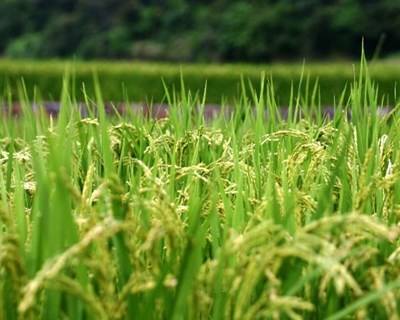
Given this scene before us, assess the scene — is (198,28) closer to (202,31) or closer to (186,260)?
(202,31)

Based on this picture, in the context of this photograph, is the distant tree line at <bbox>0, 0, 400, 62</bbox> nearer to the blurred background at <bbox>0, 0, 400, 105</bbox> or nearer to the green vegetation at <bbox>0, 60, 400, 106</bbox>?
the blurred background at <bbox>0, 0, 400, 105</bbox>

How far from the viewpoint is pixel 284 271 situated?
4.32ft

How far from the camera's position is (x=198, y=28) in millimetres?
48062

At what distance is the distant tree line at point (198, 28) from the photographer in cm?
4241

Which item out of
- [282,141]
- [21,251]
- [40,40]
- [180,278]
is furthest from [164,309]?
[40,40]

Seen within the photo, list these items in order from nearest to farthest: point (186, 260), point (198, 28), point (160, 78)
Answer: point (186, 260) → point (160, 78) → point (198, 28)

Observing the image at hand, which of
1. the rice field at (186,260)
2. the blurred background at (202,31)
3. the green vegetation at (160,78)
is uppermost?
the rice field at (186,260)

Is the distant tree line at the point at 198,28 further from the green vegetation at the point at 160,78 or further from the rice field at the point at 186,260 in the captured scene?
the rice field at the point at 186,260

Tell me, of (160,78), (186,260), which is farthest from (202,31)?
(186,260)

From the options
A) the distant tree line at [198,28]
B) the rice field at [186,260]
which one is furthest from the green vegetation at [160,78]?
the distant tree line at [198,28]

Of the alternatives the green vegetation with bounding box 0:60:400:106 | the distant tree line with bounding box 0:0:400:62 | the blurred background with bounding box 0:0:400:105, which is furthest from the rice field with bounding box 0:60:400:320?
the distant tree line with bounding box 0:0:400:62

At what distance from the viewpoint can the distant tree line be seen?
4241 centimetres

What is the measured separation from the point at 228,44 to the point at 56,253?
4499 cm

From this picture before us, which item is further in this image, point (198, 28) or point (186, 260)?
point (198, 28)
